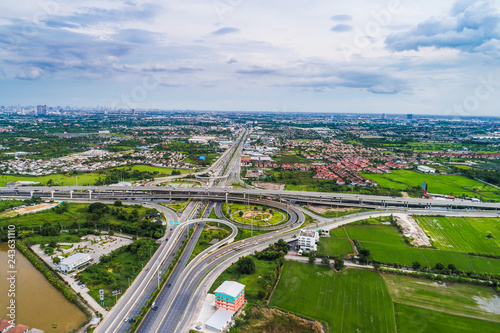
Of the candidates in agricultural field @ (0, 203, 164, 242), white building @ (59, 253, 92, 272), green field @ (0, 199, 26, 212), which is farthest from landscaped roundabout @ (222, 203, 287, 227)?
green field @ (0, 199, 26, 212)

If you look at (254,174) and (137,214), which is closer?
(137,214)

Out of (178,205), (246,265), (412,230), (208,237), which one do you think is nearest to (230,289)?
(246,265)

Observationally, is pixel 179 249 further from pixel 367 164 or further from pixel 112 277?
pixel 367 164


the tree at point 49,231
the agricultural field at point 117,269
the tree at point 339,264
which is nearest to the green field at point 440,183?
the tree at point 339,264

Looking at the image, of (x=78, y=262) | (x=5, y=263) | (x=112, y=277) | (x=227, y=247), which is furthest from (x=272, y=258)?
(x=5, y=263)

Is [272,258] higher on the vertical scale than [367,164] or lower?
lower

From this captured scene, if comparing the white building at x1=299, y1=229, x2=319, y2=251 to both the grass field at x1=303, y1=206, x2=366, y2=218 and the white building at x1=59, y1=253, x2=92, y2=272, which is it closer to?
the grass field at x1=303, y1=206, x2=366, y2=218
